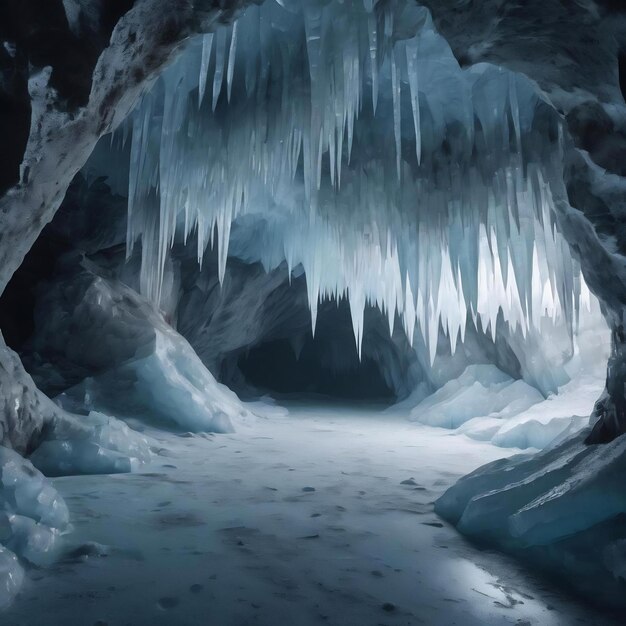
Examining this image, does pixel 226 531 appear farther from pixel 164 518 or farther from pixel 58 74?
pixel 58 74

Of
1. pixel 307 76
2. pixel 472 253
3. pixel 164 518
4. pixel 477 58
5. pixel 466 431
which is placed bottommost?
pixel 466 431

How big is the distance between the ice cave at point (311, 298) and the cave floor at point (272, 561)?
14 millimetres

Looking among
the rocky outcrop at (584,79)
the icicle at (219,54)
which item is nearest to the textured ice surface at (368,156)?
the icicle at (219,54)

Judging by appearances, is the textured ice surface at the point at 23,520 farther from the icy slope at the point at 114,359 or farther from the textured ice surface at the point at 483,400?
the textured ice surface at the point at 483,400

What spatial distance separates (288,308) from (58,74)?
390 inches

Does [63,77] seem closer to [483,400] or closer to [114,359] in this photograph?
[114,359]

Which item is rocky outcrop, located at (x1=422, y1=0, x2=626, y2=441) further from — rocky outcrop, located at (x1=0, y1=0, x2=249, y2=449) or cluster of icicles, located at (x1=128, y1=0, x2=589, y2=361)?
cluster of icicles, located at (x1=128, y1=0, x2=589, y2=361)

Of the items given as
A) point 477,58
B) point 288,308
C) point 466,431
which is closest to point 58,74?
point 477,58

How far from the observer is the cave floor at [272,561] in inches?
60.0

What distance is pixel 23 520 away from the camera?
191cm

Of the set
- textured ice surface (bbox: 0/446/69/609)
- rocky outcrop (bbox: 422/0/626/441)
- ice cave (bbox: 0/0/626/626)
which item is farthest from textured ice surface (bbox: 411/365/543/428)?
textured ice surface (bbox: 0/446/69/609)

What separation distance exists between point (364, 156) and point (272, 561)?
506cm

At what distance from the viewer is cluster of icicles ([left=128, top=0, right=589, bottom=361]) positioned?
4.20m

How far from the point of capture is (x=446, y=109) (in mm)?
5242
